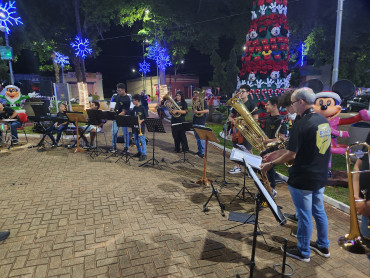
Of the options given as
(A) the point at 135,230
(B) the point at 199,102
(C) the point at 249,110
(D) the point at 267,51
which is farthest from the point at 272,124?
(D) the point at 267,51

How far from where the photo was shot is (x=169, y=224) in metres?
4.59

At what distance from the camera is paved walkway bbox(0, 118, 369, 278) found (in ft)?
11.4

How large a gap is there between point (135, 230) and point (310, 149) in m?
3.22

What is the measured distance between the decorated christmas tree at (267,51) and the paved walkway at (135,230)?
5.46 metres

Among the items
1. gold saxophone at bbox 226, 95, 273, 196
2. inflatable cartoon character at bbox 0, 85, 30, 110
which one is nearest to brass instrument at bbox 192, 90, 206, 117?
gold saxophone at bbox 226, 95, 273, 196

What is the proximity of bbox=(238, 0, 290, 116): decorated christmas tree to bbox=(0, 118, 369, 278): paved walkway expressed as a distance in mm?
5464

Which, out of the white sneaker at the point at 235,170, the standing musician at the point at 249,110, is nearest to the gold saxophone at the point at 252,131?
the standing musician at the point at 249,110

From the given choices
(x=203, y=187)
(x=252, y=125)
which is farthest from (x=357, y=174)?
(x=203, y=187)

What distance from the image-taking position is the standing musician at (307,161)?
3.25 metres

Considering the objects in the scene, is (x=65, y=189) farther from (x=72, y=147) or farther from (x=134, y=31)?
(x=134, y=31)

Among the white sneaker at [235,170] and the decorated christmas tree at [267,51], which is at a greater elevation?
the decorated christmas tree at [267,51]

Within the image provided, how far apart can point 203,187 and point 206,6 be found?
22742 mm

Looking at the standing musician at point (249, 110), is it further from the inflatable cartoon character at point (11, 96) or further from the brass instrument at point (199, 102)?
the inflatable cartoon character at point (11, 96)

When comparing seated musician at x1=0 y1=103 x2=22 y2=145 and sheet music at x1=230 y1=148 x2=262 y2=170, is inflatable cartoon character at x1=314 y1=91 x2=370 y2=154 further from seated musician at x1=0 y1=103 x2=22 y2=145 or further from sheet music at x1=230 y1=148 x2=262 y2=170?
seated musician at x1=0 y1=103 x2=22 y2=145
